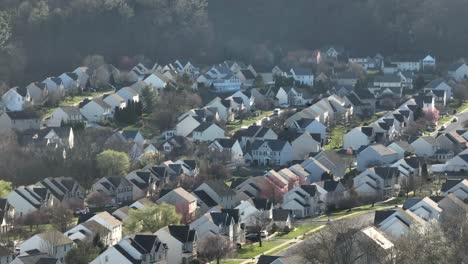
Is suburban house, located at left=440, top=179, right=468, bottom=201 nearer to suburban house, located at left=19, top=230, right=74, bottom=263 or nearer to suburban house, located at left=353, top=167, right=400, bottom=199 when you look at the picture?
suburban house, located at left=353, top=167, right=400, bottom=199

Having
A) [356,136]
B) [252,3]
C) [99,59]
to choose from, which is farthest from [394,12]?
[356,136]

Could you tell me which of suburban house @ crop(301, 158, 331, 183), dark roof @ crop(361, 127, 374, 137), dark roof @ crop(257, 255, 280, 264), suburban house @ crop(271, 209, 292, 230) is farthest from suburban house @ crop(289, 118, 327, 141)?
dark roof @ crop(257, 255, 280, 264)

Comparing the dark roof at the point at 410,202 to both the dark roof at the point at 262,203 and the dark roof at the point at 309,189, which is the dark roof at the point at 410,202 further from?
the dark roof at the point at 262,203

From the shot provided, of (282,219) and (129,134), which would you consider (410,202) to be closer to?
(282,219)

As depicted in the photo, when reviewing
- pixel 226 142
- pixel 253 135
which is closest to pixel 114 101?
pixel 253 135

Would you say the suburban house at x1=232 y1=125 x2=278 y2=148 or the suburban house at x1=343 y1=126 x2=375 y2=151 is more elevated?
the suburban house at x1=232 y1=125 x2=278 y2=148
